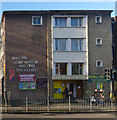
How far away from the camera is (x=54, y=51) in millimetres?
30125

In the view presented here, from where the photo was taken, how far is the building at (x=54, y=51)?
29.8 meters

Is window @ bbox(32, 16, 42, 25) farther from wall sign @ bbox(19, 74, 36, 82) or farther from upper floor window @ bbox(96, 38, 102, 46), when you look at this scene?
upper floor window @ bbox(96, 38, 102, 46)

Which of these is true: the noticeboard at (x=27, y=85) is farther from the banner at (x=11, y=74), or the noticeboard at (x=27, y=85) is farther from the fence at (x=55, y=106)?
the fence at (x=55, y=106)

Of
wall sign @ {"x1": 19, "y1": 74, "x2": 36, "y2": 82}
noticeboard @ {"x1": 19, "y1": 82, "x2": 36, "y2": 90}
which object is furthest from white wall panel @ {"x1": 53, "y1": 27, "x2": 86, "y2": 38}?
noticeboard @ {"x1": 19, "y1": 82, "x2": 36, "y2": 90}

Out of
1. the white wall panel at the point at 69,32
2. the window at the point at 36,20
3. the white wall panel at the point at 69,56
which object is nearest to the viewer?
the white wall panel at the point at 69,56

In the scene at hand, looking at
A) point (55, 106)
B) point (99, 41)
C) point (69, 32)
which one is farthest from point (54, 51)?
point (55, 106)

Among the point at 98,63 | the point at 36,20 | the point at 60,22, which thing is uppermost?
the point at 36,20

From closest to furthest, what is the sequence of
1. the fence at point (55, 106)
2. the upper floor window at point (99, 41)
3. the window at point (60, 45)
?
the fence at point (55, 106) → the window at point (60, 45) → the upper floor window at point (99, 41)

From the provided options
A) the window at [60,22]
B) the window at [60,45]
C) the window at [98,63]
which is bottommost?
the window at [98,63]

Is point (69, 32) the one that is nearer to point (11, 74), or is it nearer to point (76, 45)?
point (76, 45)

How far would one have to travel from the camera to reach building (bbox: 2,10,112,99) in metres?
29.8

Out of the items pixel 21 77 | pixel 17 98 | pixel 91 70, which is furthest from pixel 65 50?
pixel 17 98

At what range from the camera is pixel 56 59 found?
30062 millimetres

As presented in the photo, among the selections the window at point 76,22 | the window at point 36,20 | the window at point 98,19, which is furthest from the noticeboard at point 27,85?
the window at point 98,19
